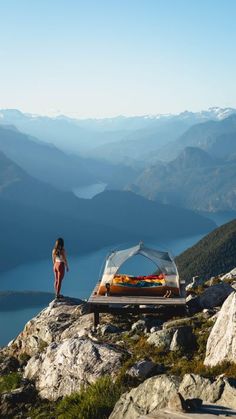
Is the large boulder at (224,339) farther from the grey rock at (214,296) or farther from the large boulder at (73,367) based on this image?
the grey rock at (214,296)

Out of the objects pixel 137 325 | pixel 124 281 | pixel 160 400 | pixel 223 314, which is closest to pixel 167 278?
pixel 124 281

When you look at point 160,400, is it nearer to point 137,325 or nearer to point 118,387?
point 118,387

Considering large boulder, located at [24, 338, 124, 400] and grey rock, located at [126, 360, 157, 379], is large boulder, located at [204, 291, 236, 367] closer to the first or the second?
grey rock, located at [126, 360, 157, 379]

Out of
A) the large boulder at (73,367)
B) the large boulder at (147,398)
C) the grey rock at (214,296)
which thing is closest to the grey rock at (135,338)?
the large boulder at (73,367)

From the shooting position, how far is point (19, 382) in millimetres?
20156

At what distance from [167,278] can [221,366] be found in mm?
10050

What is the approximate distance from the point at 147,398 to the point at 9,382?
893 cm

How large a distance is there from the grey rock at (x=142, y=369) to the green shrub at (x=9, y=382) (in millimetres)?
5629

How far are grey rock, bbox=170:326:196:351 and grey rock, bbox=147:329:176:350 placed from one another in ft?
1.06

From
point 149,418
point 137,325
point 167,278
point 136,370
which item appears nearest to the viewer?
point 149,418

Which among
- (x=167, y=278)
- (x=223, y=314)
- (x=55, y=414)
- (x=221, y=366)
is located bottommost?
(x=55, y=414)

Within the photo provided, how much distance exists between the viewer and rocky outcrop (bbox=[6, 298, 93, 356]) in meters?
24.1

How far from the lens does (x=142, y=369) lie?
1645 cm

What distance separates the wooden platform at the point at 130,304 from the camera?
2261 cm
